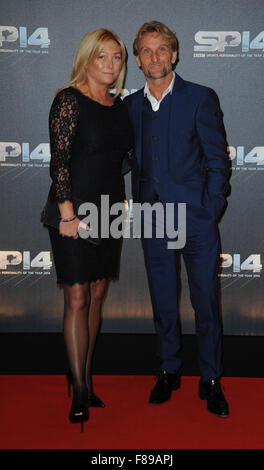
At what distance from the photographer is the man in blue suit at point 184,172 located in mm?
2361

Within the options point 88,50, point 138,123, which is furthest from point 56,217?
point 88,50

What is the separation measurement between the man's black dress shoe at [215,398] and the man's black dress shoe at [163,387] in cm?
17

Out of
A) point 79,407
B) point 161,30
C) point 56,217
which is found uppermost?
point 161,30

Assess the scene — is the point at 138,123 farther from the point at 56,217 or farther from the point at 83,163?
the point at 56,217

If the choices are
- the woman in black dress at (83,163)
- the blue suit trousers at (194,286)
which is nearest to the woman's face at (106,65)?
the woman in black dress at (83,163)

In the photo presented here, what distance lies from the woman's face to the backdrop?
0.92m

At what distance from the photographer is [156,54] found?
2322mm

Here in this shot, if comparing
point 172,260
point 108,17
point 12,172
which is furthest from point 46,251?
point 108,17

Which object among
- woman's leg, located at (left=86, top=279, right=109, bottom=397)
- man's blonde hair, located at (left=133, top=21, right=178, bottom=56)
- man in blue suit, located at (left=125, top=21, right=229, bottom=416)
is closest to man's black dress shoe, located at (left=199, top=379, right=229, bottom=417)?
man in blue suit, located at (left=125, top=21, right=229, bottom=416)

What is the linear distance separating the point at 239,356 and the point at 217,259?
0.92 m

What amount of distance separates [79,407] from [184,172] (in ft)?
4.07

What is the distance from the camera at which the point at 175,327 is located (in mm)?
2594

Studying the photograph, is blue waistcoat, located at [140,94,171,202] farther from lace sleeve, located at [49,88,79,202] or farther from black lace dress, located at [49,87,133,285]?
lace sleeve, located at [49,88,79,202]
